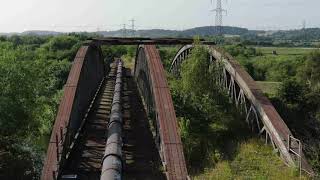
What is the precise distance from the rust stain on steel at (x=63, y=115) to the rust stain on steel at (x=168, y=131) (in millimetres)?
3952

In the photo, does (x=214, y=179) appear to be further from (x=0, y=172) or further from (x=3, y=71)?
(x=3, y=71)

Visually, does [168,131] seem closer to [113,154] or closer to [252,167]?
[113,154]

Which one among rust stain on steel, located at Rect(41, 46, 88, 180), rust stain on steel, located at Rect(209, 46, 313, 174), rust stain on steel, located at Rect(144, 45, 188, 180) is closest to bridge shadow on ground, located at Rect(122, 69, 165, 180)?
rust stain on steel, located at Rect(144, 45, 188, 180)

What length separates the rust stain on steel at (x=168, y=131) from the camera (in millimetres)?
15977

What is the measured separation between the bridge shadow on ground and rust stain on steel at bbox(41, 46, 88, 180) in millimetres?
3505

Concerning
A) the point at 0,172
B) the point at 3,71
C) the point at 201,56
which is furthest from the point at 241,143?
the point at 3,71

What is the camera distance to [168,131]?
58.7 ft

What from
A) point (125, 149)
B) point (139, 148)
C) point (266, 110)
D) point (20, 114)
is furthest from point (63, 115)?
point (266, 110)

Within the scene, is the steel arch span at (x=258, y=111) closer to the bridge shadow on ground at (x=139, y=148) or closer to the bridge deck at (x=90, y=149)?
the bridge shadow on ground at (x=139, y=148)

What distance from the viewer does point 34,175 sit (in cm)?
2648

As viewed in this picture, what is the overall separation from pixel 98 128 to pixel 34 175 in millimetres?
4607

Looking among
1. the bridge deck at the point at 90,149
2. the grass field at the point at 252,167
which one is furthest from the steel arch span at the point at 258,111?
the bridge deck at the point at 90,149

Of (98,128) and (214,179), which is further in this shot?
(98,128)

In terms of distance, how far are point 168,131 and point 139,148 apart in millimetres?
6019
